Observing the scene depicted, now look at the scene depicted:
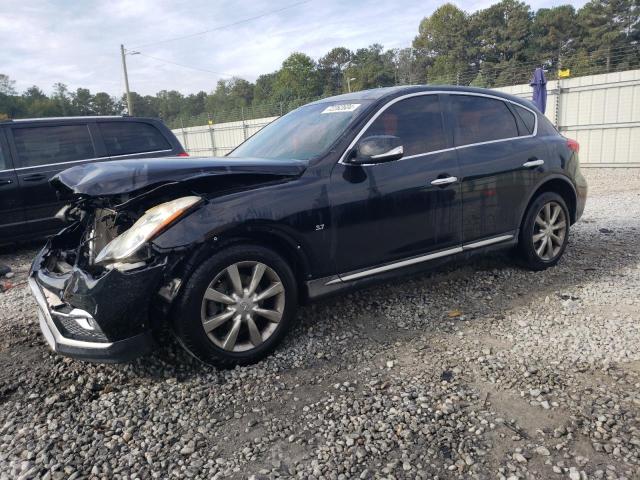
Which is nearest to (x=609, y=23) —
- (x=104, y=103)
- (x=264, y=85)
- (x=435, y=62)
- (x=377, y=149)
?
(x=435, y=62)

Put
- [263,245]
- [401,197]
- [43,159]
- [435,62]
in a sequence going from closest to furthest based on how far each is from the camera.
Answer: [263,245], [401,197], [43,159], [435,62]

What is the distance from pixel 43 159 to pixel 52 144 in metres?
0.24

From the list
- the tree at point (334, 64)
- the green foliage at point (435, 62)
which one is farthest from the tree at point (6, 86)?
the tree at point (334, 64)

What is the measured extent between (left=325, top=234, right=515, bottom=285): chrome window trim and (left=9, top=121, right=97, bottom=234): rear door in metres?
4.62

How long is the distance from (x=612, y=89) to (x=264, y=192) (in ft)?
45.2

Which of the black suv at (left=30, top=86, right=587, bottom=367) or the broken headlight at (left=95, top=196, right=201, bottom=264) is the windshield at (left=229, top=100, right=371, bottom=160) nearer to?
the black suv at (left=30, top=86, right=587, bottom=367)

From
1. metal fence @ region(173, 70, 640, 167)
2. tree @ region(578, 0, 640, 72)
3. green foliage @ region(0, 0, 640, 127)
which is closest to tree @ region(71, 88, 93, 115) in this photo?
green foliage @ region(0, 0, 640, 127)

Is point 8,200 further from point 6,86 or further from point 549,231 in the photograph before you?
point 6,86

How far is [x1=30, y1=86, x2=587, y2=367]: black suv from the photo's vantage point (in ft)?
8.81

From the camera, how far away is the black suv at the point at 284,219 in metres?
2.69

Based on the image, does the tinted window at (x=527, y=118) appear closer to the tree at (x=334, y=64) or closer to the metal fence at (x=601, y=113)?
the metal fence at (x=601, y=113)

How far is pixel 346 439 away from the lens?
231 cm

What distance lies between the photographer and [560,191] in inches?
187

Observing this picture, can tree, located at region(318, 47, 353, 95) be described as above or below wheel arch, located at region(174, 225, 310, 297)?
above
